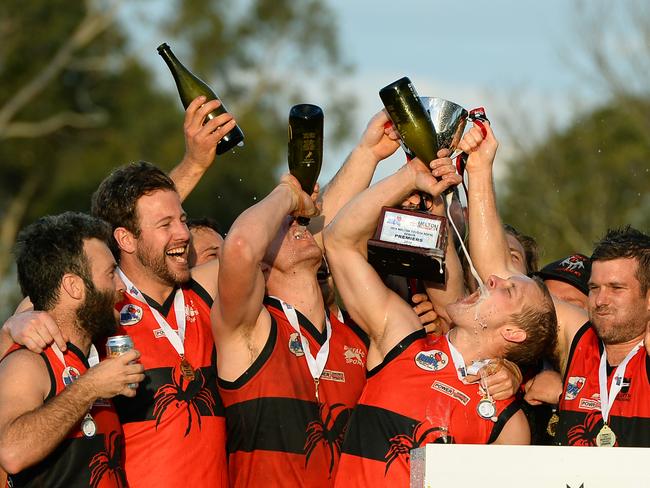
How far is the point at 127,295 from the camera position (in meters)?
7.07

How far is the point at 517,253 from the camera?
26.7 feet

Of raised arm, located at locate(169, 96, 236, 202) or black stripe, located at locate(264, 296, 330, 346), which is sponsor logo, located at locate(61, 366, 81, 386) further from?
raised arm, located at locate(169, 96, 236, 202)

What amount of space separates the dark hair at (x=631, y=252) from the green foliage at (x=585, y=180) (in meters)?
17.5

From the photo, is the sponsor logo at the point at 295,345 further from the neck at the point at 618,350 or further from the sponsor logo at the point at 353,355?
the neck at the point at 618,350

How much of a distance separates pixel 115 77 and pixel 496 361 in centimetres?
3248

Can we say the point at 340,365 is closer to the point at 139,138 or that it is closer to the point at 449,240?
the point at 449,240

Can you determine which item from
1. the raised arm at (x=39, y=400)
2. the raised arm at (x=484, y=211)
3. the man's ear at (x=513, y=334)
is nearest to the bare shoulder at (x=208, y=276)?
the raised arm at (x=39, y=400)

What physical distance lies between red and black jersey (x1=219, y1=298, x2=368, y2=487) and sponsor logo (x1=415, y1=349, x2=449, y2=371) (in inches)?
26.7

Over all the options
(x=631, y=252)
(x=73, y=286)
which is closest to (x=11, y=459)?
(x=73, y=286)

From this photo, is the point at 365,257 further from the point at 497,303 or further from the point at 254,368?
the point at 254,368

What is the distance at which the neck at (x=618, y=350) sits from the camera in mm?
6875

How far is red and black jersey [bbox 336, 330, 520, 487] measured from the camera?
6.38 m

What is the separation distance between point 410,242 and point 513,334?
32.1 inches

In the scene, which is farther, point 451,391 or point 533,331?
point 533,331
